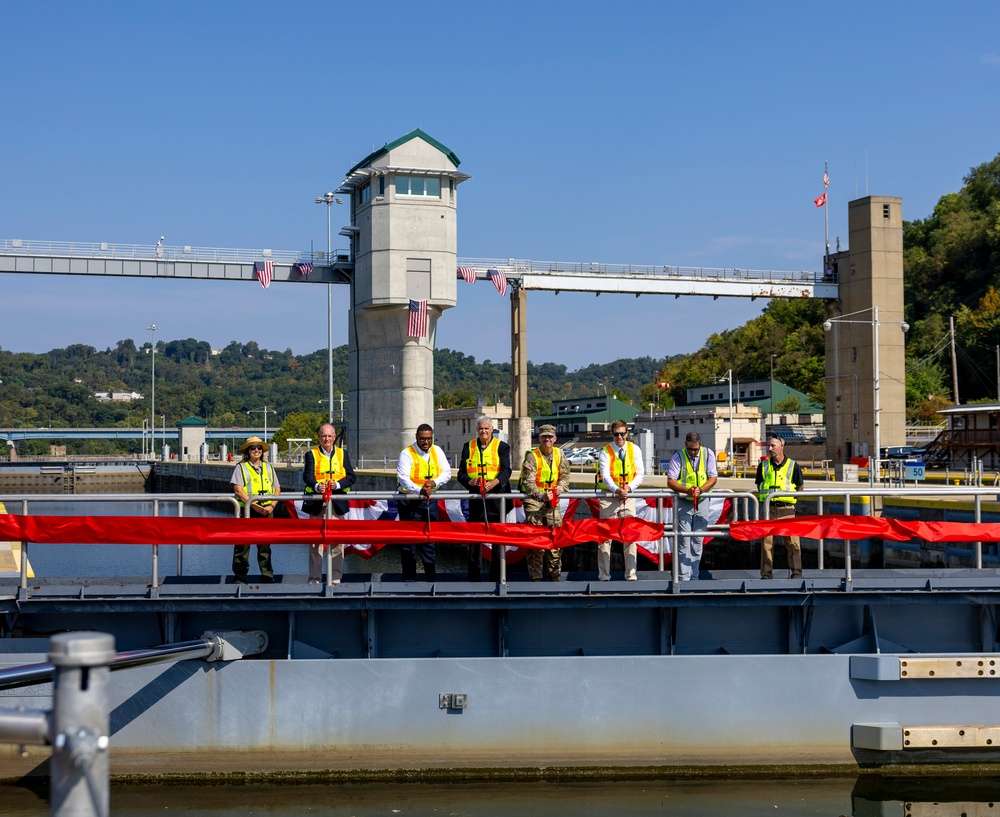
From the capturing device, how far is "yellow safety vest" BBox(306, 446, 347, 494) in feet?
37.3

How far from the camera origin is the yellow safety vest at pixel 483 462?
1112 centimetres

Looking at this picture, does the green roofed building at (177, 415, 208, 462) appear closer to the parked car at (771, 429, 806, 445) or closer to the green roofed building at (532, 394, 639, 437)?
the green roofed building at (532, 394, 639, 437)

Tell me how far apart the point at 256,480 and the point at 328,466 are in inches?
31.2

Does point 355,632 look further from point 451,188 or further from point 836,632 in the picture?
point 451,188

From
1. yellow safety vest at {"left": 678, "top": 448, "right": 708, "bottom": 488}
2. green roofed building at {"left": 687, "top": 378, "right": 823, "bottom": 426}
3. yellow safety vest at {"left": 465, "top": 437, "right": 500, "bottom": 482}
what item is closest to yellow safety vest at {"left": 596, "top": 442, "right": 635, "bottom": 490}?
yellow safety vest at {"left": 678, "top": 448, "right": 708, "bottom": 488}

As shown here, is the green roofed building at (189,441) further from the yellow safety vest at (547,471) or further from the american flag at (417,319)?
the yellow safety vest at (547,471)

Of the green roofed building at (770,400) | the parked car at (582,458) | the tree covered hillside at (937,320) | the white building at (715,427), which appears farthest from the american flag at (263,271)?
the green roofed building at (770,400)

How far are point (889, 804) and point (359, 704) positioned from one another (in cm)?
522

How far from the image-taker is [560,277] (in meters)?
53.8

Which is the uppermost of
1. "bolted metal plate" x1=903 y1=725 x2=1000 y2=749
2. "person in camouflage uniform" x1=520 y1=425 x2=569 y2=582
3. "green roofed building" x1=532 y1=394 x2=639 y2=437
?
"green roofed building" x1=532 y1=394 x2=639 y2=437

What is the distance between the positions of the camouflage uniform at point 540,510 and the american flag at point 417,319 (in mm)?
38704

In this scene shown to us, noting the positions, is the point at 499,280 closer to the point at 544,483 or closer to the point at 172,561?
the point at 172,561

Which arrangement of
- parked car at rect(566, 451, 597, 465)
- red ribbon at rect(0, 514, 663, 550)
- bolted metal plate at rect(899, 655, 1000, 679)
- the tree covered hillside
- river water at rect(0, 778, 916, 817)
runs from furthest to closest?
1. the tree covered hillside
2. parked car at rect(566, 451, 597, 465)
3. red ribbon at rect(0, 514, 663, 550)
4. bolted metal plate at rect(899, 655, 1000, 679)
5. river water at rect(0, 778, 916, 817)

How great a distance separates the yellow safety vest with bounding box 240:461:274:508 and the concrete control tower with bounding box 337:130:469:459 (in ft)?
126
